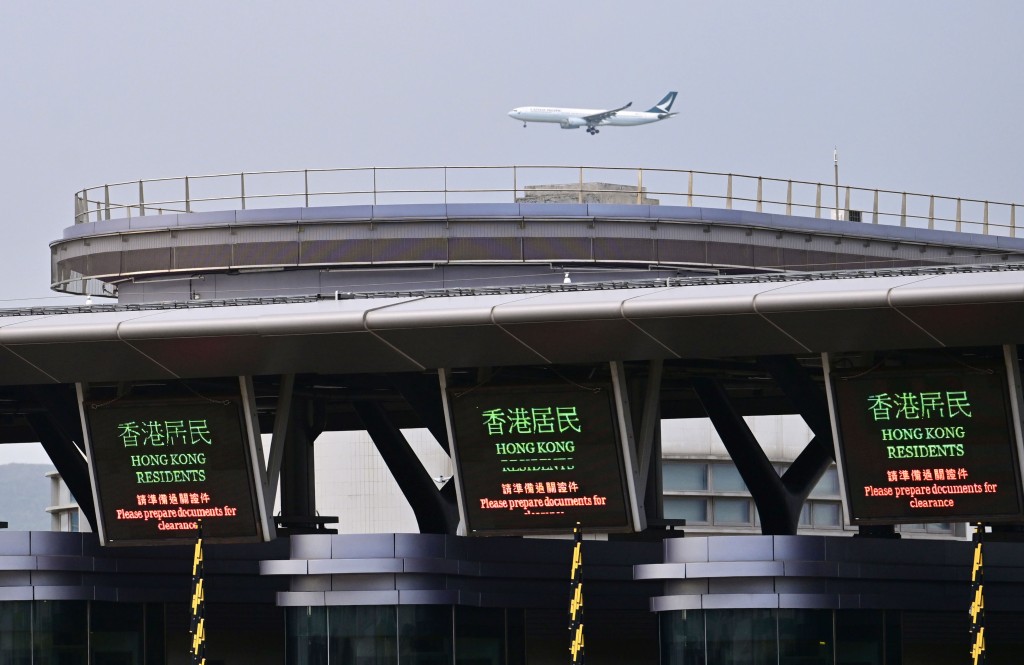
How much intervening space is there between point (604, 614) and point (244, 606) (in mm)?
10293

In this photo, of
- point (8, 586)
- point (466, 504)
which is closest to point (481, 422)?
point (466, 504)

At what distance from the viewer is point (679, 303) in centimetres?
3803

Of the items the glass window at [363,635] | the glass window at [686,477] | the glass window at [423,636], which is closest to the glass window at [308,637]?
the glass window at [363,635]

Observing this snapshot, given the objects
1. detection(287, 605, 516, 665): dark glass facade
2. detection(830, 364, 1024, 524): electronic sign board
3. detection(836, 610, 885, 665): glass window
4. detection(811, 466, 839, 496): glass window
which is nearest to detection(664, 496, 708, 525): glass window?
detection(811, 466, 839, 496): glass window

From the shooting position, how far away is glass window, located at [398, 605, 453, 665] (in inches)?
1597

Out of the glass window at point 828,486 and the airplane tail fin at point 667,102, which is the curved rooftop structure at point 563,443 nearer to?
the glass window at point 828,486

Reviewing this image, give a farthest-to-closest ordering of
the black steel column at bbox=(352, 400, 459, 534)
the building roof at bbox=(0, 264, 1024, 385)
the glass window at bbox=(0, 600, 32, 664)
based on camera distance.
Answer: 1. the black steel column at bbox=(352, 400, 459, 534)
2. the glass window at bbox=(0, 600, 32, 664)
3. the building roof at bbox=(0, 264, 1024, 385)

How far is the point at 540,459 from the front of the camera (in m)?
41.3

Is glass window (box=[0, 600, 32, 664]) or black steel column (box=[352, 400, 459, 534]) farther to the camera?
black steel column (box=[352, 400, 459, 534])

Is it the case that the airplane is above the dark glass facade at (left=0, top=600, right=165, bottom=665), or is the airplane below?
above

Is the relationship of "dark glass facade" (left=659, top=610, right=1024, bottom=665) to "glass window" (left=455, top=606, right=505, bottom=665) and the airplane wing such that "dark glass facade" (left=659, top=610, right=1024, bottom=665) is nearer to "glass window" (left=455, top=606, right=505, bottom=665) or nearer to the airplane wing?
"glass window" (left=455, top=606, right=505, bottom=665)

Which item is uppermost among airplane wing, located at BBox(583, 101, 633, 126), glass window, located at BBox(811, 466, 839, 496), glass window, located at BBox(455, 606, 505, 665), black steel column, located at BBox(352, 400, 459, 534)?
airplane wing, located at BBox(583, 101, 633, 126)

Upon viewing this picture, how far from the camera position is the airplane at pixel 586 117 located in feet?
489

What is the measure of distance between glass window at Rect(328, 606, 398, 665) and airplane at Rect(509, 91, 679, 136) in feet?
361
